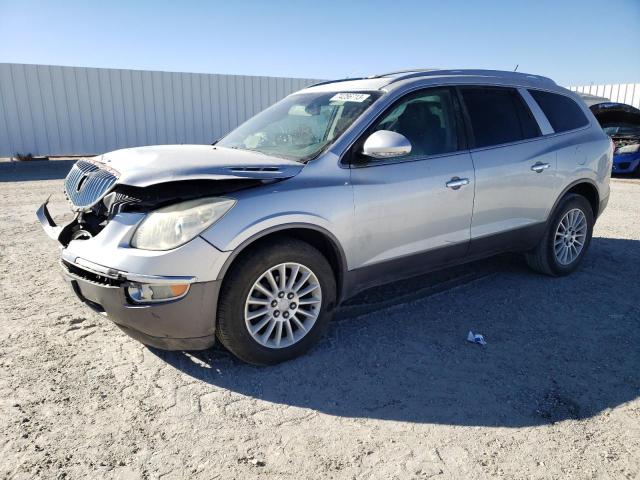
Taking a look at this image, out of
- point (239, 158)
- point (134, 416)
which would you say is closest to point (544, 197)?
point (239, 158)

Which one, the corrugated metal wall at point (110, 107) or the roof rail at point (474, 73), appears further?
the corrugated metal wall at point (110, 107)

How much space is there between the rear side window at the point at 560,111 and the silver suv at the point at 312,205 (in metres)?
0.03

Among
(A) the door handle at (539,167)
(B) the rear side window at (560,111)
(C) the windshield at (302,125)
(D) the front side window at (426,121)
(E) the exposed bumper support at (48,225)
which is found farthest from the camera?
(B) the rear side window at (560,111)

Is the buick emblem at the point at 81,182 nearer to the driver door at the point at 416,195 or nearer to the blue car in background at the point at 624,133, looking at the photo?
the driver door at the point at 416,195

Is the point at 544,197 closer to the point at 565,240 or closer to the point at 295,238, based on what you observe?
the point at 565,240

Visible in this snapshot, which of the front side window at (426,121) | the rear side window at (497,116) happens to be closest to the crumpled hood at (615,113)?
the rear side window at (497,116)

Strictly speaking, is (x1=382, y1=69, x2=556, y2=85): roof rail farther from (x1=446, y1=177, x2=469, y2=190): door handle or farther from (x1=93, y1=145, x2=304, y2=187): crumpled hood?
(x1=93, y1=145, x2=304, y2=187): crumpled hood

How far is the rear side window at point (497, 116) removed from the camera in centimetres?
421

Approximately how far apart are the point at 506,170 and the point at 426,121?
87cm

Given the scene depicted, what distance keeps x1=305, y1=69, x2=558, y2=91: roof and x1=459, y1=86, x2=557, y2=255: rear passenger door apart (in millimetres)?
107

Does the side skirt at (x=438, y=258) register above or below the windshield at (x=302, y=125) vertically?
below

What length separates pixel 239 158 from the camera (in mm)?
3385

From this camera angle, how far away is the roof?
3914 millimetres

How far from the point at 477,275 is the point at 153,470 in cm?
371
